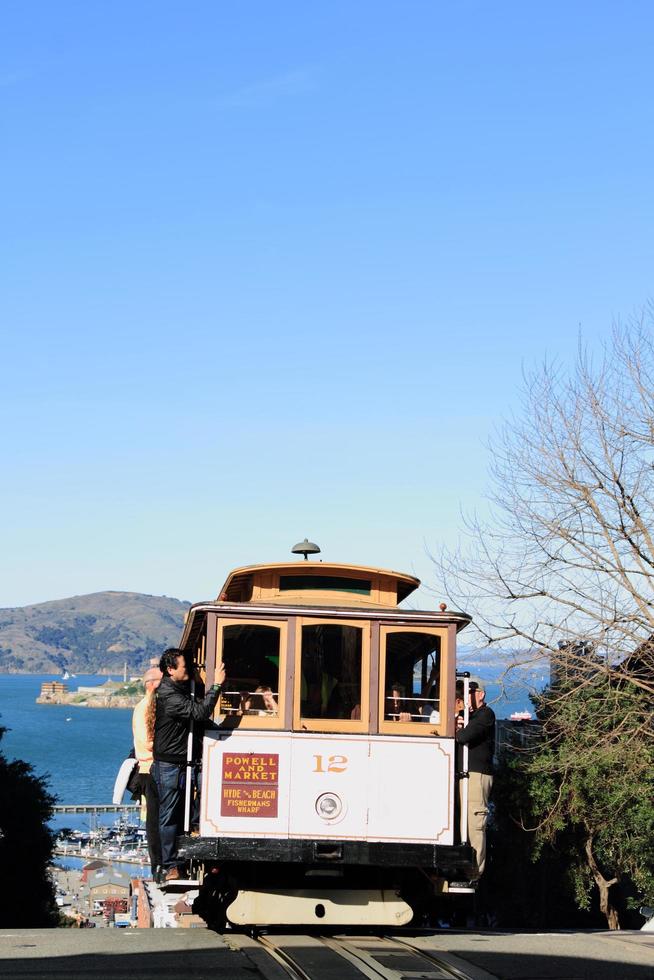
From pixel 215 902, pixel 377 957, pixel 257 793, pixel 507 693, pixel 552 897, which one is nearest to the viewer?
pixel 377 957

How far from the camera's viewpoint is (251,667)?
40.8 feet

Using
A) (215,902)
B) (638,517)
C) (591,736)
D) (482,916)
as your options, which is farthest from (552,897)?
(215,902)

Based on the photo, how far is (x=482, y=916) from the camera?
3747 centimetres

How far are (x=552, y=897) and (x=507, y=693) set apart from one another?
1625 cm

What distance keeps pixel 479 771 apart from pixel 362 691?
4.51ft

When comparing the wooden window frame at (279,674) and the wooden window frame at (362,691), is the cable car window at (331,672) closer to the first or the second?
the wooden window frame at (362,691)

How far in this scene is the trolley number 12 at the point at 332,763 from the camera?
1217cm

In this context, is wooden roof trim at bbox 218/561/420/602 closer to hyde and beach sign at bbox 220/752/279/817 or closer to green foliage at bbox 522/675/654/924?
hyde and beach sign at bbox 220/752/279/817

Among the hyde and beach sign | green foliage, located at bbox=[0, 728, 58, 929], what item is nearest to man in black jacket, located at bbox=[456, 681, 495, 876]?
the hyde and beach sign

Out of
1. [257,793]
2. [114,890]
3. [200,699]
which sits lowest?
[114,890]

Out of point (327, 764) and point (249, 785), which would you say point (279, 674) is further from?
point (249, 785)

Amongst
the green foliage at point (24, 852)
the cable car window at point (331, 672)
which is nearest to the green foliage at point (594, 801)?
the cable car window at point (331, 672)

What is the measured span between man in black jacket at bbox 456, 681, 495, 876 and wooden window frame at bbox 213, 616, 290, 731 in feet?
5.26

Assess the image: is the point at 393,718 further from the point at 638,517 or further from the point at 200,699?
the point at 638,517
